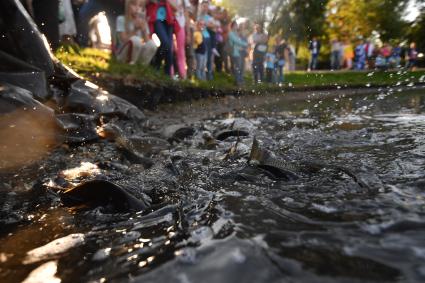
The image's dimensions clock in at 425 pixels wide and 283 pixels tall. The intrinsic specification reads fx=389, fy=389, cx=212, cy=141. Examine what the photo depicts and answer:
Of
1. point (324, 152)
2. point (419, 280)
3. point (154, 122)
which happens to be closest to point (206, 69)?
point (154, 122)

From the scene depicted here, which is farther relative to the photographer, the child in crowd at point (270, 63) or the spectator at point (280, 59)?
the spectator at point (280, 59)

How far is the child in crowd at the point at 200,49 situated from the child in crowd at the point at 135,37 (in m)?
1.94

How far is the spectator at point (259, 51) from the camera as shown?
1091cm

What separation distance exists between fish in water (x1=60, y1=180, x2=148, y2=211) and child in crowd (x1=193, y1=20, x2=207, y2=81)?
7.20 metres

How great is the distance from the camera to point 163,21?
6.96 metres

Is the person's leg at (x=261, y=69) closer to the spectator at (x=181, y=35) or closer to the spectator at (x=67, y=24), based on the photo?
the spectator at (x=181, y=35)

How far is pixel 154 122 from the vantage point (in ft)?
15.7

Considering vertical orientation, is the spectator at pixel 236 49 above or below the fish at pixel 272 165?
above

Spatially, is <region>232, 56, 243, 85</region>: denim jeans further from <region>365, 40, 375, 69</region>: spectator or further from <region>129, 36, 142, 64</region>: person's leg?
<region>365, 40, 375, 69</region>: spectator

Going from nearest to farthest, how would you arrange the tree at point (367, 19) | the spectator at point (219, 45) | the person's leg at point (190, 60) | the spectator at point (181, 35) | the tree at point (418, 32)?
the spectator at point (181, 35)
the person's leg at point (190, 60)
the spectator at point (219, 45)
the tree at point (367, 19)
the tree at point (418, 32)

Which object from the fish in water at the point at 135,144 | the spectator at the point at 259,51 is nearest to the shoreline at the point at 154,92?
the fish in water at the point at 135,144

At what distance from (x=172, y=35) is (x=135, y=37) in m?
0.83

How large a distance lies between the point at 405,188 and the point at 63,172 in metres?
1.77

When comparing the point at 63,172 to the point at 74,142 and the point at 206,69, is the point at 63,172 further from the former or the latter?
the point at 206,69
